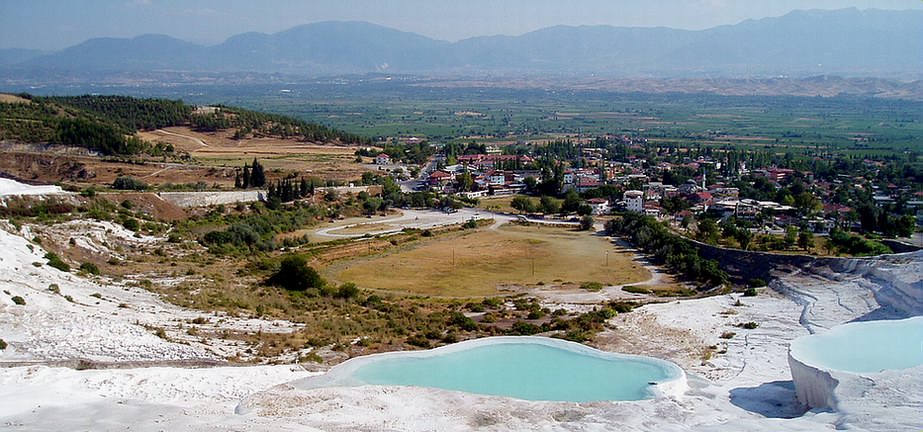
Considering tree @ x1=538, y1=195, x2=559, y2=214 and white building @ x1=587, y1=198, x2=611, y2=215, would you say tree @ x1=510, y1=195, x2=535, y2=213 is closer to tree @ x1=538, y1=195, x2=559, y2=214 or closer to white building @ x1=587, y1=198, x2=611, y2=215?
tree @ x1=538, y1=195, x2=559, y2=214

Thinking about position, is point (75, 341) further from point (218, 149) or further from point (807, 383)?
point (218, 149)

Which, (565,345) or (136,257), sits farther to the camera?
(136,257)

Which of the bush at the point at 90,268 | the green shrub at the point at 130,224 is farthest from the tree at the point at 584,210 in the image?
the bush at the point at 90,268

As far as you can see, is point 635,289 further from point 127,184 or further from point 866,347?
point 127,184

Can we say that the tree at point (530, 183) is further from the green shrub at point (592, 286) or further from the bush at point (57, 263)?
the bush at point (57, 263)

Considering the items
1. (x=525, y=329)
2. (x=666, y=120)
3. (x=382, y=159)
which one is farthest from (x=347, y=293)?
(x=666, y=120)

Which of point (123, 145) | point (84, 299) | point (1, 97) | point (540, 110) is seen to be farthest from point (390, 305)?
point (540, 110)
